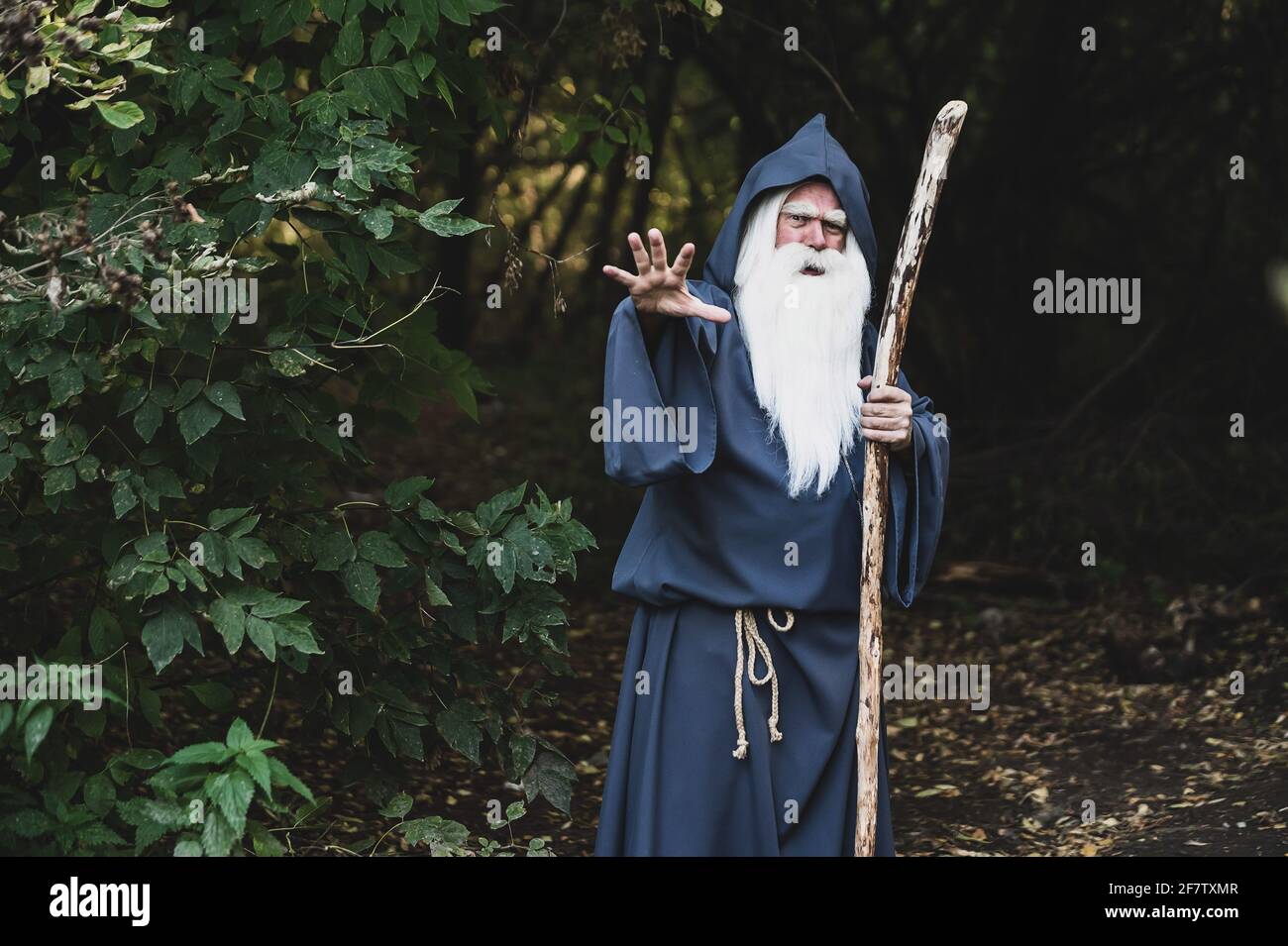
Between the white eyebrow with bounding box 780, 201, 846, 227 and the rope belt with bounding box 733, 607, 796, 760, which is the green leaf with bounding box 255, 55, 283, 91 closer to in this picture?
the white eyebrow with bounding box 780, 201, 846, 227

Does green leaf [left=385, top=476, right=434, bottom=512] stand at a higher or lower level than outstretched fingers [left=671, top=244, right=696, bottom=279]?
lower

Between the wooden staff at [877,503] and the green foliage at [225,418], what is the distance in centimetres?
95

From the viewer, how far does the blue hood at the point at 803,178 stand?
12.4ft

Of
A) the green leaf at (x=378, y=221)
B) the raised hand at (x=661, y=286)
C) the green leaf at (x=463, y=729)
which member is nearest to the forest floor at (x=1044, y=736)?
the green leaf at (x=463, y=729)

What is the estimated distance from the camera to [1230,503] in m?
8.45

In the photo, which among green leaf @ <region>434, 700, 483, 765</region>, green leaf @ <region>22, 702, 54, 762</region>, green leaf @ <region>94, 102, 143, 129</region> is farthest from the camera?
green leaf @ <region>434, 700, 483, 765</region>

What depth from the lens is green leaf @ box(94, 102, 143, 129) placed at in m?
3.41

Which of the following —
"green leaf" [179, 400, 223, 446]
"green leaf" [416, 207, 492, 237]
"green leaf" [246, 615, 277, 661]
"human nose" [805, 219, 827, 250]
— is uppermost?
"green leaf" [416, 207, 492, 237]

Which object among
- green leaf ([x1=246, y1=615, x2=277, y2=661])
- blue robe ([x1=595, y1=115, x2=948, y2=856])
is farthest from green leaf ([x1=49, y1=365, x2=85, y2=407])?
blue robe ([x1=595, y1=115, x2=948, y2=856])

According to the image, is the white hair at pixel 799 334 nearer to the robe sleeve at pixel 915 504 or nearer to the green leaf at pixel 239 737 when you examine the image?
the robe sleeve at pixel 915 504

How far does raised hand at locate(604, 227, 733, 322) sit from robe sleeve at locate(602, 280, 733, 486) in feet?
0.21

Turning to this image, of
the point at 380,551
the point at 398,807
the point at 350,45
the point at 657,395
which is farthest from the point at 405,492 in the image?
the point at 350,45

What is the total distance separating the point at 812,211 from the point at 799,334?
1.05ft
